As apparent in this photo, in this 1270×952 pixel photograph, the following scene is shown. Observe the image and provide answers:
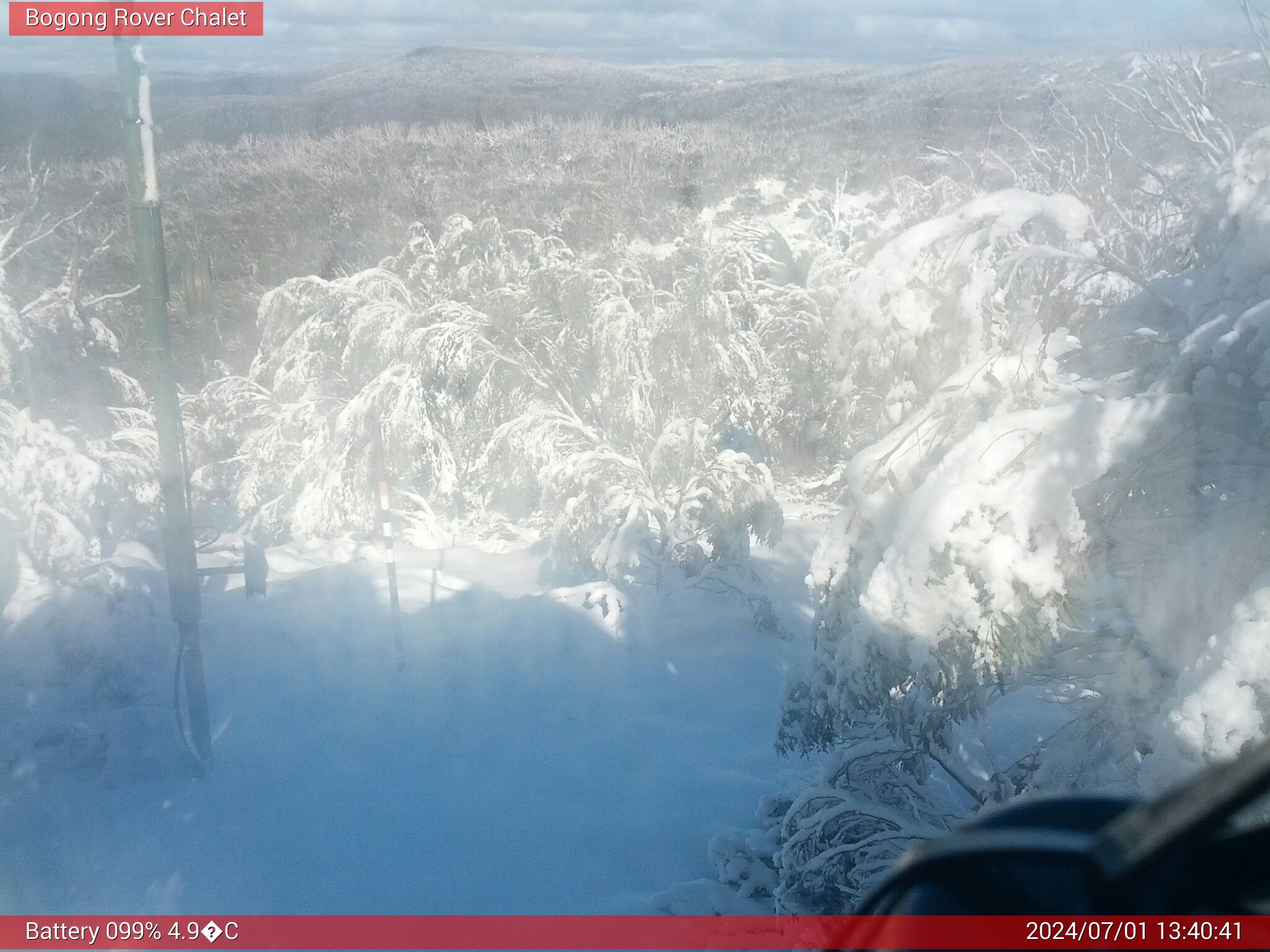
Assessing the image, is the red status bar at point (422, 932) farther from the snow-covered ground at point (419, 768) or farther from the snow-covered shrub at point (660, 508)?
the snow-covered shrub at point (660, 508)

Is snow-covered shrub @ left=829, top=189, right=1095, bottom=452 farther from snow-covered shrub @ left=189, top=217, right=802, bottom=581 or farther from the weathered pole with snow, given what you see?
snow-covered shrub @ left=189, top=217, right=802, bottom=581

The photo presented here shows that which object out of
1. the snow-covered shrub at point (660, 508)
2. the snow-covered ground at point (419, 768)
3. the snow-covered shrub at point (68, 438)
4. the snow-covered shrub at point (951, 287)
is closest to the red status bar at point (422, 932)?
the snow-covered ground at point (419, 768)

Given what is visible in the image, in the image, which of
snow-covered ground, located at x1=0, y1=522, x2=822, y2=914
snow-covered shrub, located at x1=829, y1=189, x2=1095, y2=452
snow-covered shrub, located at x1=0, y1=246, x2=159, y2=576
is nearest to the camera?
snow-covered shrub, located at x1=829, y1=189, x2=1095, y2=452

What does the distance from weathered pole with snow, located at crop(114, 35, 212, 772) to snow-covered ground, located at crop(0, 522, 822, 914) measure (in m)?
0.72

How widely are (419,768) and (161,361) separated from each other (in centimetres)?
324

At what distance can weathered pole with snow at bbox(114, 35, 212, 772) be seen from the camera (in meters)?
5.01

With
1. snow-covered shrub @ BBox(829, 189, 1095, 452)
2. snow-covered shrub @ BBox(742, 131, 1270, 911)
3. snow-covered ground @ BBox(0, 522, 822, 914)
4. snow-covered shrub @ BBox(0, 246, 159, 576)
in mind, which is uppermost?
snow-covered shrub @ BBox(829, 189, 1095, 452)

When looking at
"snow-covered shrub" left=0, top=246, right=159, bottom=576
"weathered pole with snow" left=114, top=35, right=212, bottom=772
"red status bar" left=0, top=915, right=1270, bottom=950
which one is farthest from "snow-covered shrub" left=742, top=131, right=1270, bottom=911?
"snow-covered shrub" left=0, top=246, right=159, bottom=576

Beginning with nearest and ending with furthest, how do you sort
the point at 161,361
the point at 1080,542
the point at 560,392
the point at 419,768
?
the point at 1080,542, the point at 161,361, the point at 419,768, the point at 560,392

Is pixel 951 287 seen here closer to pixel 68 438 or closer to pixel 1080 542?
pixel 1080 542

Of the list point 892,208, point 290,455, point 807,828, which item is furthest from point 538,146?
point 807,828

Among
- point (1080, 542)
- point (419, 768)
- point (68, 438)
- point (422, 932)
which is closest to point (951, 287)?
point (1080, 542)

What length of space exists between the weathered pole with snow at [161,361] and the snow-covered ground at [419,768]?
0.72m

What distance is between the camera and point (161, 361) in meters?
5.43
